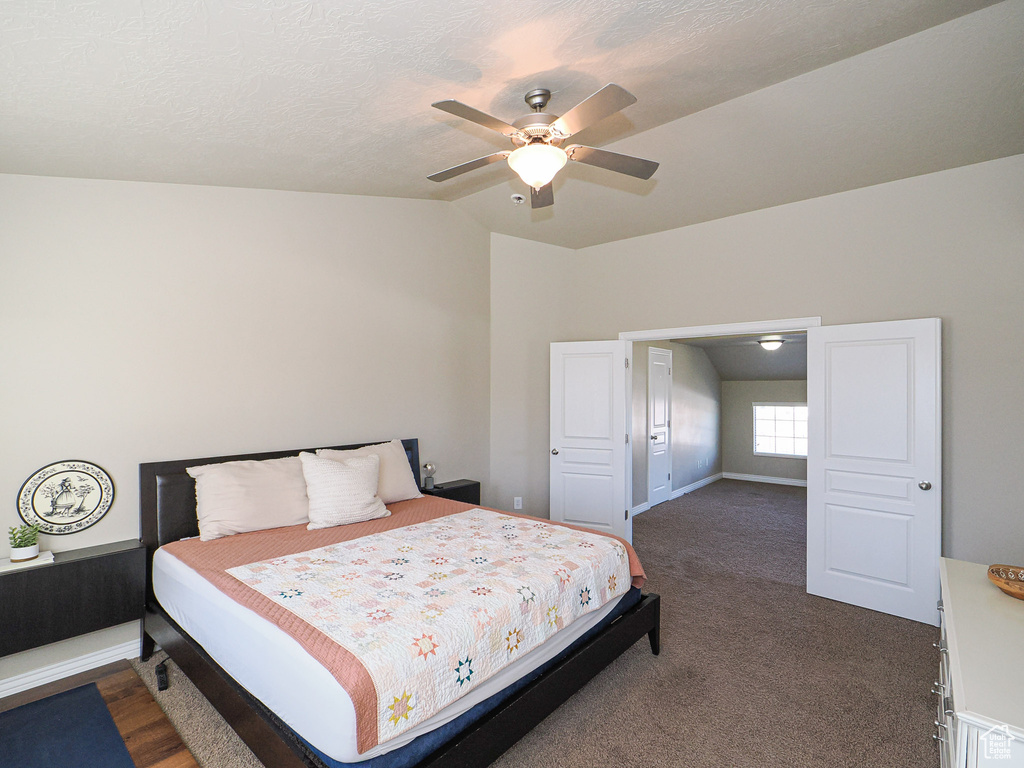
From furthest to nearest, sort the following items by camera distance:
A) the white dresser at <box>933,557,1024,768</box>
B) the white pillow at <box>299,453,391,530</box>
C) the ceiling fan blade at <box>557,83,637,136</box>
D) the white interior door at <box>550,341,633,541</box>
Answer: the white interior door at <box>550,341,633,541</box>
the white pillow at <box>299,453,391,530</box>
the ceiling fan blade at <box>557,83,637,136</box>
the white dresser at <box>933,557,1024,768</box>

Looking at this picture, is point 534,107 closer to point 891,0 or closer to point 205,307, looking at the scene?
point 891,0

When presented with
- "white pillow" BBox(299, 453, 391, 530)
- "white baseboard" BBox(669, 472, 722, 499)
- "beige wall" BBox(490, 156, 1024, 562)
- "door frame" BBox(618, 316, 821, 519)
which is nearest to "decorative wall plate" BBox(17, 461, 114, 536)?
"white pillow" BBox(299, 453, 391, 530)

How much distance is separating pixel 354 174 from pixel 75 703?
326 centimetres

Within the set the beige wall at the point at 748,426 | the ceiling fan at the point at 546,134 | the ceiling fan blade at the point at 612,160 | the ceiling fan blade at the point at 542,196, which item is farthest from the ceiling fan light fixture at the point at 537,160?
the beige wall at the point at 748,426

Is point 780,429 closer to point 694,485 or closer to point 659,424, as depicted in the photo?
point 694,485

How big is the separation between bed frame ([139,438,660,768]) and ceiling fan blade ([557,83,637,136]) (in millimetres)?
2252

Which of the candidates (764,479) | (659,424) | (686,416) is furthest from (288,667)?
(764,479)

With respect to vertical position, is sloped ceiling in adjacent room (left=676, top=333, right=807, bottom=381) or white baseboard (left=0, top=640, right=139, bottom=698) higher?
sloped ceiling in adjacent room (left=676, top=333, right=807, bottom=381)

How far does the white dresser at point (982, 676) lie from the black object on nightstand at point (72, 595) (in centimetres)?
343

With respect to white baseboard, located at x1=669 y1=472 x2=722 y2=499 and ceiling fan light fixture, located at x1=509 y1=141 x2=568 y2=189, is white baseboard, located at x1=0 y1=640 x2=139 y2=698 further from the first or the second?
white baseboard, located at x1=669 y1=472 x2=722 y2=499

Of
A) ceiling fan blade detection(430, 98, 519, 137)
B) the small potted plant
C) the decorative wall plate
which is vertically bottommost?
the small potted plant

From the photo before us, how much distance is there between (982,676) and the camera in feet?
4.40

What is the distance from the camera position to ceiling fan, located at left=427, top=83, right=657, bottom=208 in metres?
1.90

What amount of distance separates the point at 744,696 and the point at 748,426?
21.7ft
